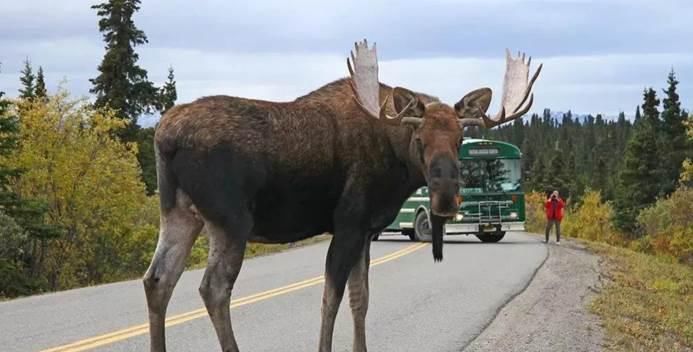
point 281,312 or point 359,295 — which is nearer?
point 359,295

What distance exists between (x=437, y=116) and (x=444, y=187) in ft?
1.97

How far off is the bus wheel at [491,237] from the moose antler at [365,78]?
25.5 metres

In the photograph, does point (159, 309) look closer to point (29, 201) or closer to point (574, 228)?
point (29, 201)

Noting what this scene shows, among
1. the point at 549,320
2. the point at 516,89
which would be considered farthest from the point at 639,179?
the point at 516,89

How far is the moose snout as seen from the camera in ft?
20.6

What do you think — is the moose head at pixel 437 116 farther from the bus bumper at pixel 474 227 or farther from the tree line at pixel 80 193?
the tree line at pixel 80 193

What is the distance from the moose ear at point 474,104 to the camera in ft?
22.8

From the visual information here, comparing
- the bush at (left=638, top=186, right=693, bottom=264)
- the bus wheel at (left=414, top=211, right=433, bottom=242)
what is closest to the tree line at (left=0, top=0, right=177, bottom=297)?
the bus wheel at (left=414, top=211, right=433, bottom=242)

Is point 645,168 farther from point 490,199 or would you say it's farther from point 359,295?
point 359,295

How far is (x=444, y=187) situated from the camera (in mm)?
6262

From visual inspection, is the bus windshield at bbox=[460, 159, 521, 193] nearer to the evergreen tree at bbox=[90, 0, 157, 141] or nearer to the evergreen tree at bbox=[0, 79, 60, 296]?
the evergreen tree at bbox=[0, 79, 60, 296]

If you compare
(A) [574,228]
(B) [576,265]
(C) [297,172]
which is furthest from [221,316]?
(A) [574,228]

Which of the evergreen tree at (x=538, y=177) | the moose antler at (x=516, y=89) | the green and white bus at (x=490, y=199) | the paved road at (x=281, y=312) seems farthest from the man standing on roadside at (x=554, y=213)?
the evergreen tree at (x=538, y=177)

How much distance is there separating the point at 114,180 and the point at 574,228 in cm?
2787
